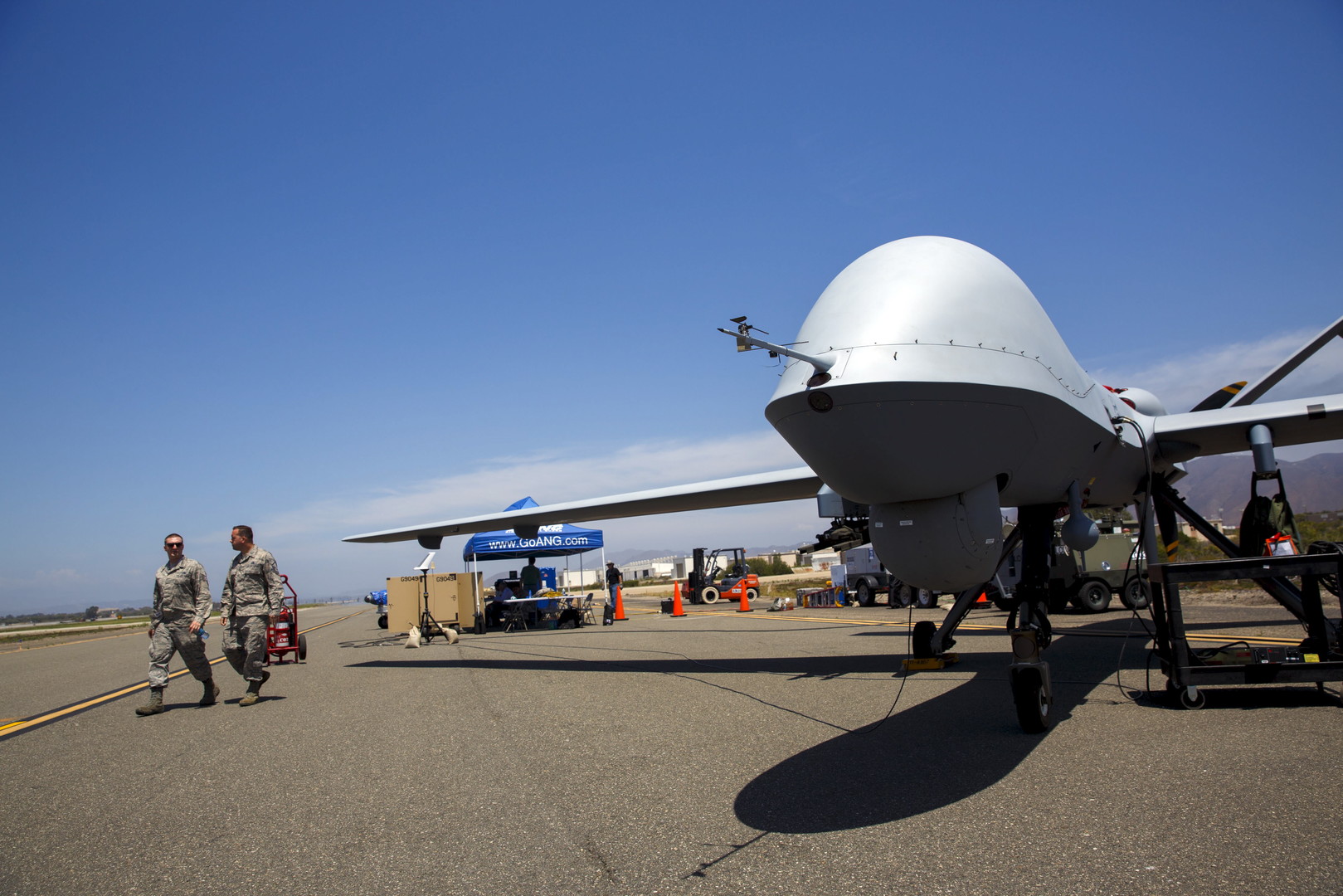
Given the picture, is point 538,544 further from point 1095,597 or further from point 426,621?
point 1095,597

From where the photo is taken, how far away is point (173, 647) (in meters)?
8.07

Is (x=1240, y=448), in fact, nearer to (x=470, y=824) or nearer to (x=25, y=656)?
(x=470, y=824)

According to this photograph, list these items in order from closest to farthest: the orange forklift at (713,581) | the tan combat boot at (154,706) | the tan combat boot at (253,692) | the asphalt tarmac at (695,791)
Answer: the asphalt tarmac at (695,791) < the tan combat boot at (154,706) < the tan combat boot at (253,692) < the orange forklift at (713,581)

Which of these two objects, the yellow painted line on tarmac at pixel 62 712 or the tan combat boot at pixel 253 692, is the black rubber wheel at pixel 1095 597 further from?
the yellow painted line on tarmac at pixel 62 712

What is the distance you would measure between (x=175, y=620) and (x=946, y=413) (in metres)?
8.22

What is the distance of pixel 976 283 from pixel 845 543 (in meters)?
5.13

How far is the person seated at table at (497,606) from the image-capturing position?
19.1m

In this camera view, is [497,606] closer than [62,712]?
No

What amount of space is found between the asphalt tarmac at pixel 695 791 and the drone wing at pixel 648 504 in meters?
2.42

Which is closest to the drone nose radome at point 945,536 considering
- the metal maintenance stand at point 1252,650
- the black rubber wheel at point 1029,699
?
the black rubber wheel at point 1029,699

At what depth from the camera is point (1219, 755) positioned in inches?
169

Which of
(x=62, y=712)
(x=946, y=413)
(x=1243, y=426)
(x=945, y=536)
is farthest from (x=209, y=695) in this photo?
(x=1243, y=426)

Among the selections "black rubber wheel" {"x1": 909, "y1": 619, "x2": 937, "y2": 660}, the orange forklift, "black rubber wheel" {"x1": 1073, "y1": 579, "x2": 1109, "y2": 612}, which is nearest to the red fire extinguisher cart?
"black rubber wheel" {"x1": 909, "y1": 619, "x2": 937, "y2": 660}

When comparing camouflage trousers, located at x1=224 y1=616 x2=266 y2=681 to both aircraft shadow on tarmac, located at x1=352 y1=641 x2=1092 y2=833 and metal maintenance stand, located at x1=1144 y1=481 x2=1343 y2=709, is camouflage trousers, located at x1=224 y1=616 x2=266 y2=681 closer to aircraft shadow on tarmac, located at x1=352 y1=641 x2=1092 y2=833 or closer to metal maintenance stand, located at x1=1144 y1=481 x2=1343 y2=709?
aircraft shadow on tarmac, located at x1=352 y1=641 x2=1092 y2=833
